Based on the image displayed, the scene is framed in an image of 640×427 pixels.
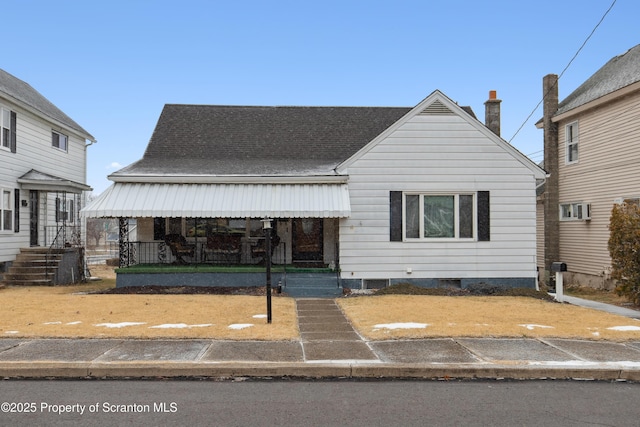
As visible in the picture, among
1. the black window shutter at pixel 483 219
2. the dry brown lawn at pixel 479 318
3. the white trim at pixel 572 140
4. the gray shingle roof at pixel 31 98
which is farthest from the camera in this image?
the white trim at pixel 572 140

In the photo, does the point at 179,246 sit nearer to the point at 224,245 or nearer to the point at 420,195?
the point at 224,245

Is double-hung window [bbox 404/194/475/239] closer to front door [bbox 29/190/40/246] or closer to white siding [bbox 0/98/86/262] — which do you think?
white siding [bbox 0/98/86/262]

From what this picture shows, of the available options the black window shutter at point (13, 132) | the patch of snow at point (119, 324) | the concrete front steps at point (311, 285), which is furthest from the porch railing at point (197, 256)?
the patch of snow at point (119, 324)

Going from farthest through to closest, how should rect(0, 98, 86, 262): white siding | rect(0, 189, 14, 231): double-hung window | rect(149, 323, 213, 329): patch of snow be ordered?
rect(0, 98, 86, 262): white siding, rect(0, 189, 14, 231): double-hung window, rect(149, 323, 213, 329): patch of snow

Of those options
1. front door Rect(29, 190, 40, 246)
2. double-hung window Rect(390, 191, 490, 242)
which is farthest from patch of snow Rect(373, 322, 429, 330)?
front door Rect(29, 190, 40, 246)

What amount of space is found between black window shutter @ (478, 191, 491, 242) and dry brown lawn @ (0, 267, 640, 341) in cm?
192

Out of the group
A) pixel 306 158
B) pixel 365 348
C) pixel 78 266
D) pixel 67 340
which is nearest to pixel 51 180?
pixel 78 266

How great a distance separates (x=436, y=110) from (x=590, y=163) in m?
7.48

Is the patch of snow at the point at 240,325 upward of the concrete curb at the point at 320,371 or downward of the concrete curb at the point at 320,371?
upward

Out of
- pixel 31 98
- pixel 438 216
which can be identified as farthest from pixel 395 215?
pixel 31 98

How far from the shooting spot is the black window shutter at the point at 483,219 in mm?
14016

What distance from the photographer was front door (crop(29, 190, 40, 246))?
1800 centimetres

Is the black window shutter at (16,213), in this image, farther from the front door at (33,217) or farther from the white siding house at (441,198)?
the white siding house at (441,198)

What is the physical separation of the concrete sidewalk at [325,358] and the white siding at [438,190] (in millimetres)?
6255
